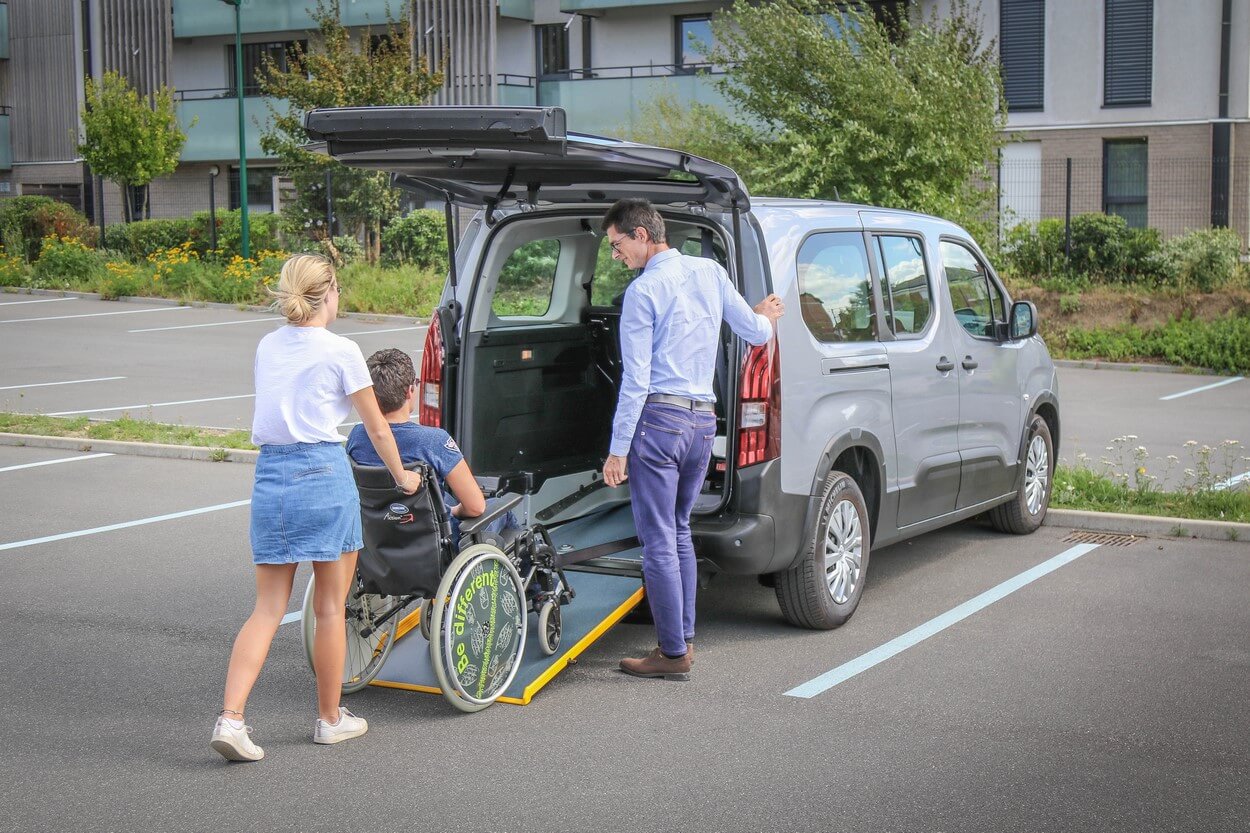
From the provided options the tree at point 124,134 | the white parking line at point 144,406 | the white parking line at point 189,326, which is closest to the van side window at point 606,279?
the white parking line at point 144,406

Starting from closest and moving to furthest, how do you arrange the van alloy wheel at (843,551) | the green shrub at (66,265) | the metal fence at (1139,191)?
1. the van alloy wheel at (843,551)
2. the metal fence at (1139,191)
3. the green shrub at (66,265)

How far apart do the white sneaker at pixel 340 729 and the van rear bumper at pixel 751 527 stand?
5.53 ft

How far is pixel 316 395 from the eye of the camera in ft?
16.3

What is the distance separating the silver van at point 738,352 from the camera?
6.08m

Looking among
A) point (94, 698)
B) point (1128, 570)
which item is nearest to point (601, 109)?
point (1128, 570)

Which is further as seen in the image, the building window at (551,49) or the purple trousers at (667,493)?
the building window at (551,49)

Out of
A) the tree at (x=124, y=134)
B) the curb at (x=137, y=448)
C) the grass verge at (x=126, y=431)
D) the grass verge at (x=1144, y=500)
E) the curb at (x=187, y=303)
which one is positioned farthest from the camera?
Answer: the tree at (x=124, y=134)

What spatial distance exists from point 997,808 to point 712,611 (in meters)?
2.77

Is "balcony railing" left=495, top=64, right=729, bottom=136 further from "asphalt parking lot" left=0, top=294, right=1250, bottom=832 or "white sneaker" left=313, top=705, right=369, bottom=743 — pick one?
"white sneaker" left=313, top=705, right=369, bottom=743

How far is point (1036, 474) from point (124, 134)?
29481mm

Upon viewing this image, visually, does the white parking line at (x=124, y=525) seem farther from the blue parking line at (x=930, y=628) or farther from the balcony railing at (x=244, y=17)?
the balcony railing at (x=244, y=17)

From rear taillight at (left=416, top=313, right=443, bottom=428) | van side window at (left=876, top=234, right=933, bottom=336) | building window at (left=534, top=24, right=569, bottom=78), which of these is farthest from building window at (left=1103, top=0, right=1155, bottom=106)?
rear taillight at (left=416, top=313, right=443, bottom=428)

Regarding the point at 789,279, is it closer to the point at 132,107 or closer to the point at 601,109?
the point at 601,109

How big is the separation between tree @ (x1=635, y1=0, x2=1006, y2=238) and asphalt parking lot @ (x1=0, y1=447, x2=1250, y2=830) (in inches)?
527
